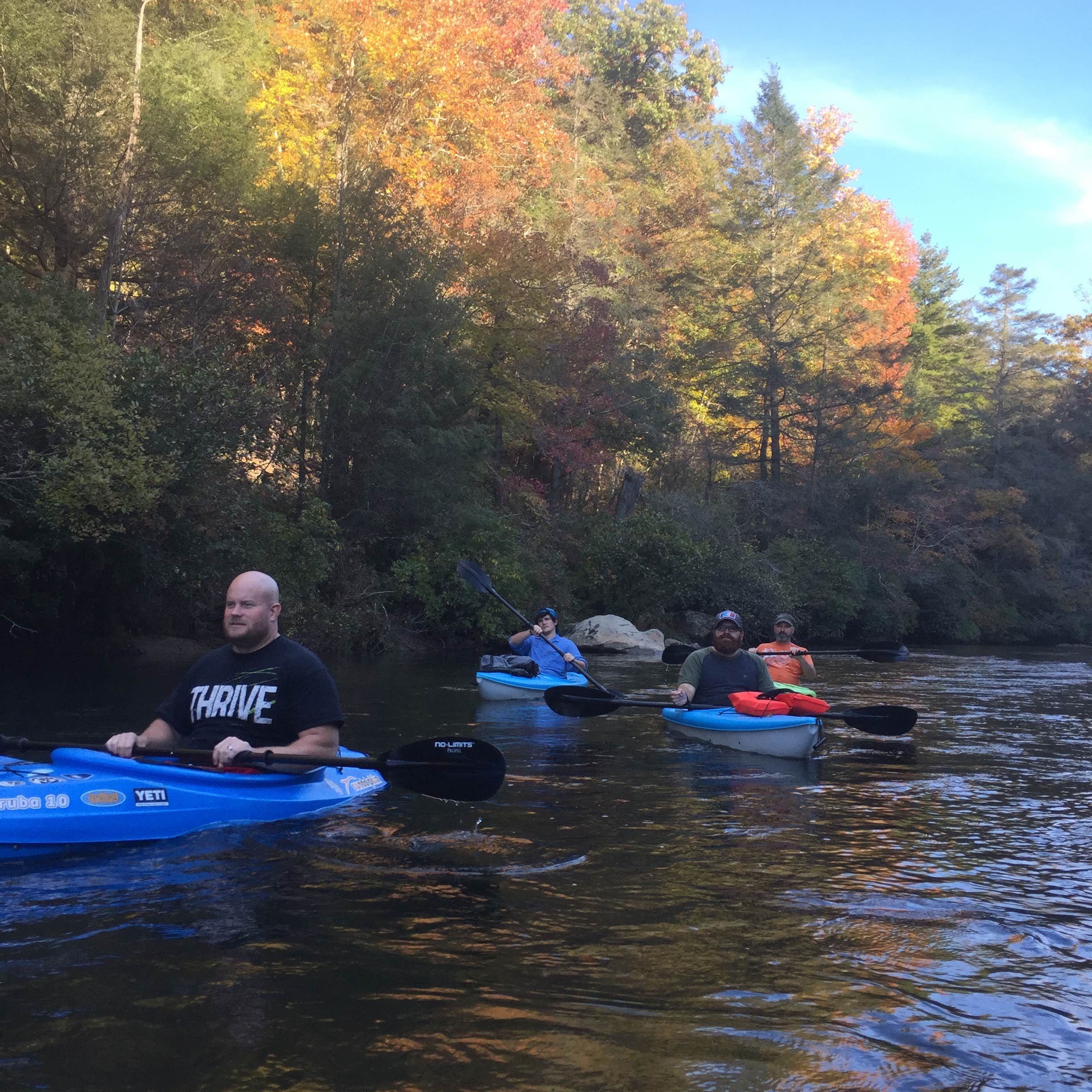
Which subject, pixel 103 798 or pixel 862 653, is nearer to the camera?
pixel 103 798

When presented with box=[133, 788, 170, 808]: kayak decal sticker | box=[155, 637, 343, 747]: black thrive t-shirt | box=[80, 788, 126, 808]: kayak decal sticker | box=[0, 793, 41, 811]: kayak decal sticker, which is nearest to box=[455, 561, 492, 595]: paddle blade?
box=[155, 637, 343, 747]: black thrive t-shirt

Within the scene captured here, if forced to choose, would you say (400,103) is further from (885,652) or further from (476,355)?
(885,652)

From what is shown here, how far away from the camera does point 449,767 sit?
19.4 ft

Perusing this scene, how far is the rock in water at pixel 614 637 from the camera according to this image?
20.7 m

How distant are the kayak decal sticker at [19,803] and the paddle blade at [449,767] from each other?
1.70 m

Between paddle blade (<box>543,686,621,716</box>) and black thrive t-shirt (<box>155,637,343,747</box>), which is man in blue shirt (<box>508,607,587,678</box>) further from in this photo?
black thrive t-shirt (<box>155,637,343,747</box>)

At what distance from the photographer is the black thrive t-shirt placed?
5527mm

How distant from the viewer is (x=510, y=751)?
918 centimetres

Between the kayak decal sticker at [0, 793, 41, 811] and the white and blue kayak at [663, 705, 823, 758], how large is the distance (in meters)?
5.68

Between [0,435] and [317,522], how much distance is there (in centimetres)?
692

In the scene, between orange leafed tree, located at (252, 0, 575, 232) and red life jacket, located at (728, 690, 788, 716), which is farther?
orange leafed tree, located at (252, 0, 575, 232)

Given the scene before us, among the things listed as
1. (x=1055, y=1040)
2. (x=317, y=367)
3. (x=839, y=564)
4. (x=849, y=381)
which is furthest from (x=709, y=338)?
(x=1055, y=1040)

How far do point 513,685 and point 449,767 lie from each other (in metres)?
6.79

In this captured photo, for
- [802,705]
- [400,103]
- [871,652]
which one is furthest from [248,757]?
[400,103]
